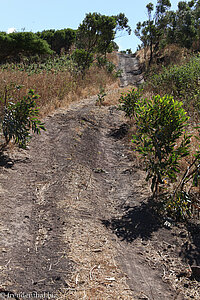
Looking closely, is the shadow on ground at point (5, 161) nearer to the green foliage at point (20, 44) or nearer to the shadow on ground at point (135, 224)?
the shadow on ground at point (135, 224)

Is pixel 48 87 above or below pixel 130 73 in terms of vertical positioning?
below

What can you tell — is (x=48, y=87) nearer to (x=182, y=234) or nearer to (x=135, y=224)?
(x=135, y=224)

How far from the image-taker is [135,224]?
3277 millimetres

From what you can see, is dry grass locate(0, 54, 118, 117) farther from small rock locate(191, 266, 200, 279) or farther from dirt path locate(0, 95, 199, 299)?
small rock locate(191, 266, 200, 279)

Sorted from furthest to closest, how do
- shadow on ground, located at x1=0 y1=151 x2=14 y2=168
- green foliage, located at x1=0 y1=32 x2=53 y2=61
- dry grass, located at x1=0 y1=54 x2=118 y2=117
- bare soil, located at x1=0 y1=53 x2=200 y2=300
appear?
green foliage, located at x1=0 y1=32 x2=53 y2=61, dry grass, located at x1=0 y1=54 x2=118 y2=117, shadow on ground, located at x1=0 y1=151 x2=14 y2=168, bare soil, located at x1=0 y1=53 x2=200 y2=300

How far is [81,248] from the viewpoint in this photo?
261cm

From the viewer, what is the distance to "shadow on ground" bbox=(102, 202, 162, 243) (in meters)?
3.07

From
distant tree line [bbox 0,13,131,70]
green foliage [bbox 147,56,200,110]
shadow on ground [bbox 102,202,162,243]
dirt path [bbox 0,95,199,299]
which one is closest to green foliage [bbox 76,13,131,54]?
distant tree line [bbox 0,13,131,70]

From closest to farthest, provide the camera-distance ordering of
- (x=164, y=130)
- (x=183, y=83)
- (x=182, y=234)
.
Result: (x=182, y=234) → (x=164, y=130) → (x=183, y=83)

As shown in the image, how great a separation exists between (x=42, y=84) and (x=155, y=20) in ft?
57.2

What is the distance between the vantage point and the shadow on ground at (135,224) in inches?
121

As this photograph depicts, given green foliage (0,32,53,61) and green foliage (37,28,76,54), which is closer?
green foliage (0,32,53,61)

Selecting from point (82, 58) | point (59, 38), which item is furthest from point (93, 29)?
point (59, 38)

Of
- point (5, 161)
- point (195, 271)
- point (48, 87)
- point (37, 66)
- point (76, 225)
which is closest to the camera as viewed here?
point (195, 271)
